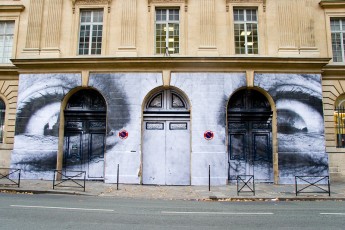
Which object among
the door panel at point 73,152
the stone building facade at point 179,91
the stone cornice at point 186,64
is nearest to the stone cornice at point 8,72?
the stone building facade at point 179,91

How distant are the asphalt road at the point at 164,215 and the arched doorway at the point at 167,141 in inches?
226

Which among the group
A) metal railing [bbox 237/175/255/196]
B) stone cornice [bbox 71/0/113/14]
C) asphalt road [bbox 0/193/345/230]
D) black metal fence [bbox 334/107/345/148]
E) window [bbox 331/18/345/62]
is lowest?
asphalt road [bbox 0/193/345/230]

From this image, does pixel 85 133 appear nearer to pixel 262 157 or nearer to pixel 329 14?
pixel 262 157

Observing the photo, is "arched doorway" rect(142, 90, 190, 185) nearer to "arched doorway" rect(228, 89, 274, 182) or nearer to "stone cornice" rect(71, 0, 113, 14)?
"arched doorway" rect(228, 89, 274, 182)

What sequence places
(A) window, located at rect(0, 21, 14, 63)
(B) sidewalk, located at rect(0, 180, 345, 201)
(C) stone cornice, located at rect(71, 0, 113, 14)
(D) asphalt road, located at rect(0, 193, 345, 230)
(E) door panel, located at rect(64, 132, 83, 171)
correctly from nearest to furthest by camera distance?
1. (D) asphalt road, located at rect(0, 193, 345, 230)
2. (B) sidewalk, located at rect(0, 180, 345, 201)
3. (E) door panel, located at rect(64, 132, 83, 171)
4. (C) stone cornice, located at rect(71, 0, 113, 14)
5. (A) window, located at rect(0, 21, 14, 63)

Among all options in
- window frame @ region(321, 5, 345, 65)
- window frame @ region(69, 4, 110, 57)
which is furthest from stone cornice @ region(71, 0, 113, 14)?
window frame @ region(321, 5, 345, 65)

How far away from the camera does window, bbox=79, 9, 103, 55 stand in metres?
18.0

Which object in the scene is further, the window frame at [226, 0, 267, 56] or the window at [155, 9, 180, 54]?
the window at [155, 9, 180, 54]

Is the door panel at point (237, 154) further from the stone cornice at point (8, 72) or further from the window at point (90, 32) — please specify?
the stone cornice at point (8, 72)

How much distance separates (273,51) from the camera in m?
A: 17.2

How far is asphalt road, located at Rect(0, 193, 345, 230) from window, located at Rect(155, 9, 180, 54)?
10.1 metres

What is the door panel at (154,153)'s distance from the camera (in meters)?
16.6

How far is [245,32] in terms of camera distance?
17.7 m

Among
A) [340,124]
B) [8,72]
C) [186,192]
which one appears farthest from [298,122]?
[8,72]
